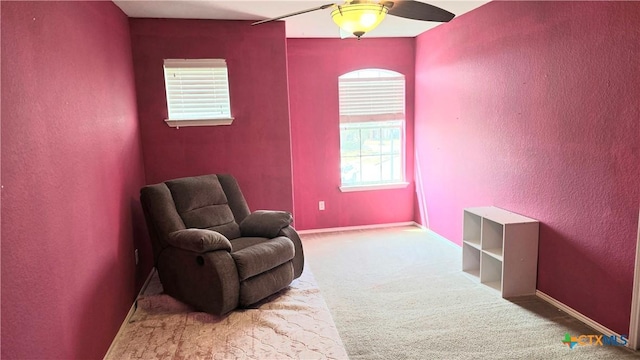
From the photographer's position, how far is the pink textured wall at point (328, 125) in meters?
4.82

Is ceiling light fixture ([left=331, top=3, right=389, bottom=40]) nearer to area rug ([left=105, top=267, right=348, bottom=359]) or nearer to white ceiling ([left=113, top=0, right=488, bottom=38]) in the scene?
white ceiling ([left=113, top=0, right=488, bottom=38])

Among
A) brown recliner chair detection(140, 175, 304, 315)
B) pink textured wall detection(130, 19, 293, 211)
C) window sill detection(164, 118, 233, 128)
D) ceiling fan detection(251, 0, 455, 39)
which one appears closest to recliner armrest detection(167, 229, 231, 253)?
brown recliner chair detection(140, 175, 304, 315)

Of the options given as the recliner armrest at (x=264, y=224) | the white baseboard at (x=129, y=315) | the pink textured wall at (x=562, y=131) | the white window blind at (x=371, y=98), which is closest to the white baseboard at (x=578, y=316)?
the pink textured wall at (x=562, y=131)

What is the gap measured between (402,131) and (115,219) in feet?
12.0

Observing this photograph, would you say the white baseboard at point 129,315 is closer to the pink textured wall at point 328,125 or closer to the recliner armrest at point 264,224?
the recliner armrest at point 264,224

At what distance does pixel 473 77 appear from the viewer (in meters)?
3.83

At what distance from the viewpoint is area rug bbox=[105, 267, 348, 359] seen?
2414 mm

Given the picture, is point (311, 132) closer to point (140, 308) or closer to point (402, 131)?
point (402, 131)

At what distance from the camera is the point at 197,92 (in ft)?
12.7

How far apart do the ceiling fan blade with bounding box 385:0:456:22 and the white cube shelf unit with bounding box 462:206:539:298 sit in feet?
5.46

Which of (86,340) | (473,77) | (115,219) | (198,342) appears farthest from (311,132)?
(86,340)

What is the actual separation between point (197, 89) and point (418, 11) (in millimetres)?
2450

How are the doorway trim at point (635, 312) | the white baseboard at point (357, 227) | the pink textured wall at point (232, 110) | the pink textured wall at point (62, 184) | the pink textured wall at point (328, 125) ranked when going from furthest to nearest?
the white baseboard at point (357, 227), the pink textured wall at point (328, 125), the pink textured wall at point (232, 110), the doorway trim at point (635, 312), the pink textured wall at point (62, 184)

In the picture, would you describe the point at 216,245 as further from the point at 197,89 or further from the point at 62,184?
the point at 197,89
